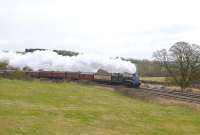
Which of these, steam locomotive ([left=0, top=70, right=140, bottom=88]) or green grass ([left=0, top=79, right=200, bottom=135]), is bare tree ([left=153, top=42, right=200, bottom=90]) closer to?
steam locomotive ([left=0, top=70, right=140, bottom=88])

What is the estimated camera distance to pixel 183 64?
2589 inches

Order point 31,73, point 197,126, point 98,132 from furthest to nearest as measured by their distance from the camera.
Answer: point 31,73
point 197,126
point 98,132

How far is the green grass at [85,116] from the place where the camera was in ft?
73.1

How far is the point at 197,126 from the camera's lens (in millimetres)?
27344

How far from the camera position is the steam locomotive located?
178 feet

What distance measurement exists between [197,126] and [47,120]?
10.4m

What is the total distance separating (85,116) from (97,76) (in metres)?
31.8

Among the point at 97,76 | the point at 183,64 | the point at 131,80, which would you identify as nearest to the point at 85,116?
the point at 131,80

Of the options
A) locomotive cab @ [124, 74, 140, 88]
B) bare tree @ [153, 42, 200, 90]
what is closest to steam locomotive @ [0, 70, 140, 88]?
locomotive cab @ [124, 74, 140, 88]

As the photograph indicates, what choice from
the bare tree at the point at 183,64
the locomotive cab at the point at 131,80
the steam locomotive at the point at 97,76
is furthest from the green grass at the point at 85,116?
the bare tree at the point at 183,64

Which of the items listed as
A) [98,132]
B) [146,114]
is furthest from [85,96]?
[98,132]

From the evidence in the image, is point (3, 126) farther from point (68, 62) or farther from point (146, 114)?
point (68, 62)

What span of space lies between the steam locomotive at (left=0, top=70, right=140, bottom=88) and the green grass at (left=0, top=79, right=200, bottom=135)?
55.8ft

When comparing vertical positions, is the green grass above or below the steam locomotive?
below
